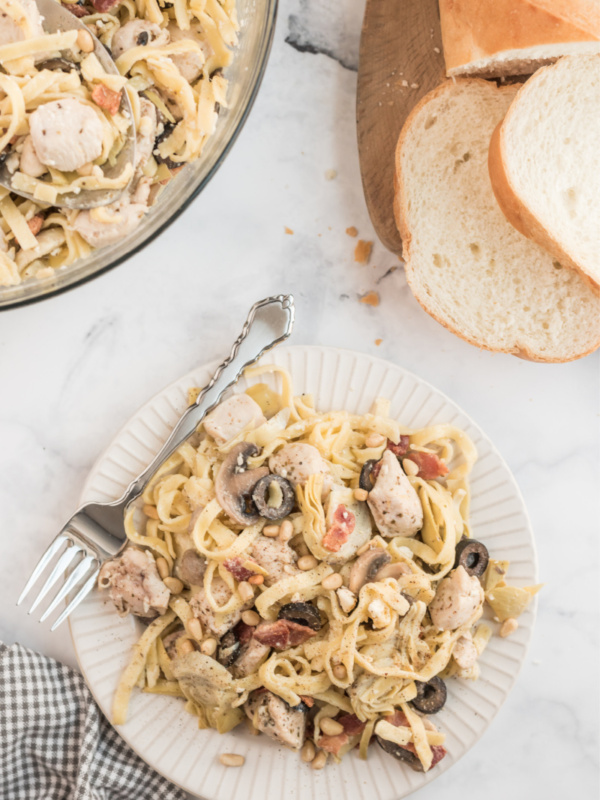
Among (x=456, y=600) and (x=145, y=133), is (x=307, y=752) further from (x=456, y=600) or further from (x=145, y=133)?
(x=145, y=133)

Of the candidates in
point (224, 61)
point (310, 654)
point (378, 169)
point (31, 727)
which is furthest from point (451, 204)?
point (31, 727)

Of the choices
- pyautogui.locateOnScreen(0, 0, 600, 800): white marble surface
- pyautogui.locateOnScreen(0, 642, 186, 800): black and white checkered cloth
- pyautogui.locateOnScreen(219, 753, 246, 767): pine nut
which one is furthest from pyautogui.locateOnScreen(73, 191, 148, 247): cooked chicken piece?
pyautogui.locateOnScreen(219, 753, 246, 767): pine nut

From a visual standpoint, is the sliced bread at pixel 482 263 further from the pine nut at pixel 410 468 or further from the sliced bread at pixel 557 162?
the pine nut at pixel 410 468

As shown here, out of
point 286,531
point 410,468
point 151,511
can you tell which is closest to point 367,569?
point 286,531

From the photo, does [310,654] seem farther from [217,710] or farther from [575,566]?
[575,566]

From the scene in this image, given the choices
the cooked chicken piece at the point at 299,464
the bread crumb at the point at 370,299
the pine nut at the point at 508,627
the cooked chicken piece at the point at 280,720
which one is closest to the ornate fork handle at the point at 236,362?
the cooked chicken piece at the point at 299,464
